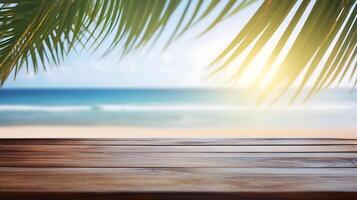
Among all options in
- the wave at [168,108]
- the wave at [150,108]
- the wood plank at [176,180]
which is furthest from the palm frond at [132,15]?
the wave at [168,108]

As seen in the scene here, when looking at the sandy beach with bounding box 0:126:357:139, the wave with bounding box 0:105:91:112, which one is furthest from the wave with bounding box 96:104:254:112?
the sandy beach with bounding box 0:126:357:139

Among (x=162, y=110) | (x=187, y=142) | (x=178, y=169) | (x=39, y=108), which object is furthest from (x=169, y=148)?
(x=39, y=108)

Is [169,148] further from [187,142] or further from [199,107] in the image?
[199,107]

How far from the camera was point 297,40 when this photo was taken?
0.38 metres

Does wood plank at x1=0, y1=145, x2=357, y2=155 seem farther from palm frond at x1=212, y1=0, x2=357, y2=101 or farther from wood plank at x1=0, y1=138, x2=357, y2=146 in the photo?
palm frond at x1=212, y1=0, x2=357, y2=101

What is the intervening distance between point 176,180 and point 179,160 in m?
0.19

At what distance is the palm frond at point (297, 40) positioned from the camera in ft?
1.24

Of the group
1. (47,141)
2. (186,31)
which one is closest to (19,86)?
(47,141)

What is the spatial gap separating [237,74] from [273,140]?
0.81m

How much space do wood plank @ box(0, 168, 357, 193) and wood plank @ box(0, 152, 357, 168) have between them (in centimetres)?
5

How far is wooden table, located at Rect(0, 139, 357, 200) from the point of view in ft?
1.85

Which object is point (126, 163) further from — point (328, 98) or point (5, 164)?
point (328, 98)

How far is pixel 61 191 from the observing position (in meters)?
0.56

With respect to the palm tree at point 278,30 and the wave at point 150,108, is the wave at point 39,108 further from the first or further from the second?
the palm tree at point 278,30
